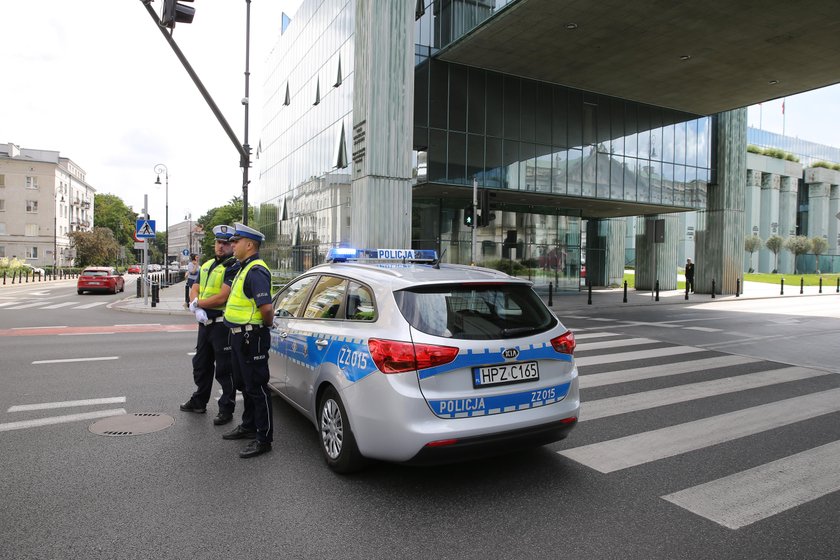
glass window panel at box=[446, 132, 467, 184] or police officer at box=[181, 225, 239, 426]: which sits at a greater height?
glass window panel at box=[446, 132, 467, 184]

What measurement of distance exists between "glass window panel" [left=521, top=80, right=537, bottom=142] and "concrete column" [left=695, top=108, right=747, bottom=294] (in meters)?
11.8

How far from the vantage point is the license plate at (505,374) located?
3814 millimetres

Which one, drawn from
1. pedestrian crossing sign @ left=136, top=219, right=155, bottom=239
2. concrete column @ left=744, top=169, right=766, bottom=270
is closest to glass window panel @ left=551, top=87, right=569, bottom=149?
pedestrian crossing sign @ left=136, top=219, right=155, bottom=239

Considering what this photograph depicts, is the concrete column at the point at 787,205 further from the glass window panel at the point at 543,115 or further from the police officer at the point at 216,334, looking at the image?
the police officer at the point at 216,334

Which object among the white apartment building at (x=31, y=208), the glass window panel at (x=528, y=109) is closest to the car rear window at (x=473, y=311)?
the glass window panel at (x=528, y=109)

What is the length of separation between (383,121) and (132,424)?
13019mm

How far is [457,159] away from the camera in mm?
21703

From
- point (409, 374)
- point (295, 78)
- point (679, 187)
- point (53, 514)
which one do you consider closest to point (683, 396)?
point (409, 374)

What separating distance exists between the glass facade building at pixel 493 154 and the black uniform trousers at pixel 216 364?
15.6m

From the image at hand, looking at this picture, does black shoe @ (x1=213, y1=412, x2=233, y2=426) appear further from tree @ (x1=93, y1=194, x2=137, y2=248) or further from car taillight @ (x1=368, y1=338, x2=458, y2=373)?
tree @ (x1=93, y1=194, x2=137, y2=248)

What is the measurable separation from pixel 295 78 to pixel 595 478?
33.2m

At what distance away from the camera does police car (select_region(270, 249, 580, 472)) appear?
12.1 ft

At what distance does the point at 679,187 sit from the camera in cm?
2802

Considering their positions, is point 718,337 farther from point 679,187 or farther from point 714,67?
point 679,187
